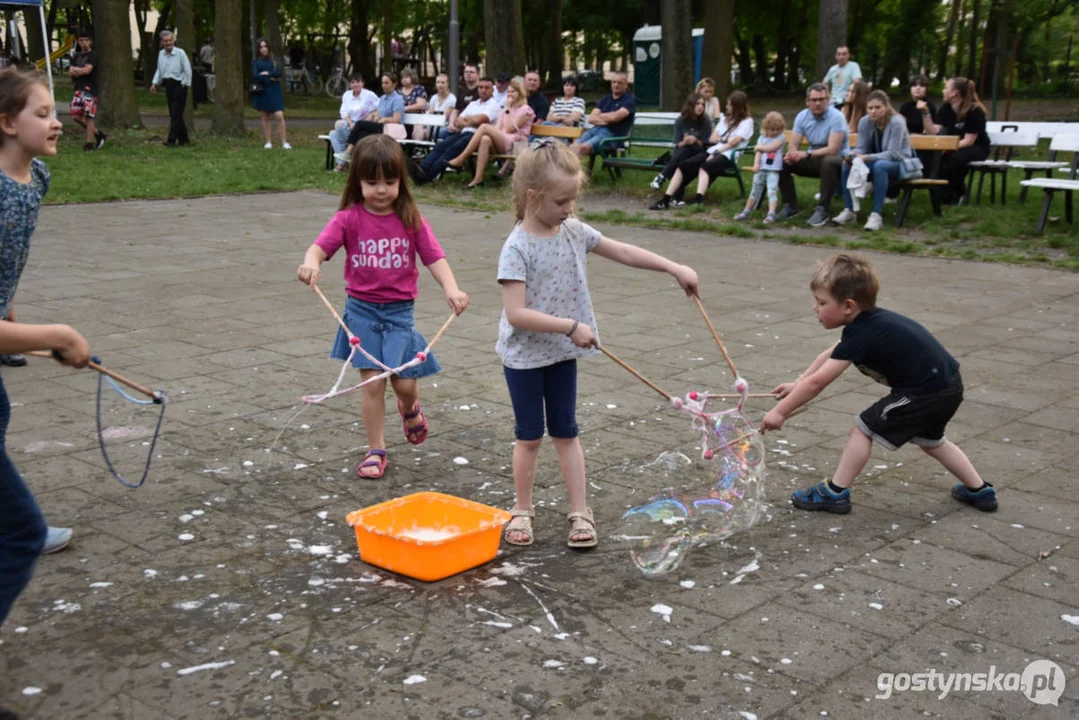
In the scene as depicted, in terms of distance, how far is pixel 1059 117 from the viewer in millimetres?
23344

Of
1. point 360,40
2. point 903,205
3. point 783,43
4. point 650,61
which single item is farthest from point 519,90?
point 360,40

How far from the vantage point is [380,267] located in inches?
193

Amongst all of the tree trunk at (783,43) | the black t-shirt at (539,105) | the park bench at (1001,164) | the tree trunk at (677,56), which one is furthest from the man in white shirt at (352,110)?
the tree trunk at (783,43)

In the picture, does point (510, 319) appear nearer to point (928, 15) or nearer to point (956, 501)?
point (956, 501)

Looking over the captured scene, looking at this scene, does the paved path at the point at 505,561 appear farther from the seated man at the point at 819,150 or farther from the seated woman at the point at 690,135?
the seated woman at the point at 690,135

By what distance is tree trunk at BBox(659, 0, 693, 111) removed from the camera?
22141mm

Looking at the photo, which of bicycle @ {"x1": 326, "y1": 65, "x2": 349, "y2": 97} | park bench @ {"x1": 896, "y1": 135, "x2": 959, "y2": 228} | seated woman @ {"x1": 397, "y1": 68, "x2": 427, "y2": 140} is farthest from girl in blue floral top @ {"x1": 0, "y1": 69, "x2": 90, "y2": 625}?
bicycle @ {"x1": 326, "y1": 65, "x2": 349, "y2": 97}

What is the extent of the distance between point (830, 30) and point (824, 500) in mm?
16431

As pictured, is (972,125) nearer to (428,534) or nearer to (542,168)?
(542,168)

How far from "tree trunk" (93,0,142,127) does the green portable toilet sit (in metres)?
11.8

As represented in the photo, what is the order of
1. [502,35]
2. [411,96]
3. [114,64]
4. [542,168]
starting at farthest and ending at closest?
[502,35] → [114,64] → [411,96] → [542,168]

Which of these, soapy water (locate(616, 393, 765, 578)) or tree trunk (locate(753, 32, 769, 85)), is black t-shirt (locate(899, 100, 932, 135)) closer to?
soapy water (locate(616, 393, 765, 578))

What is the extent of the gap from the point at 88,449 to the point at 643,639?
9.57ft

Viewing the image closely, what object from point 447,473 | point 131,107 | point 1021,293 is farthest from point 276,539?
point 131,107
